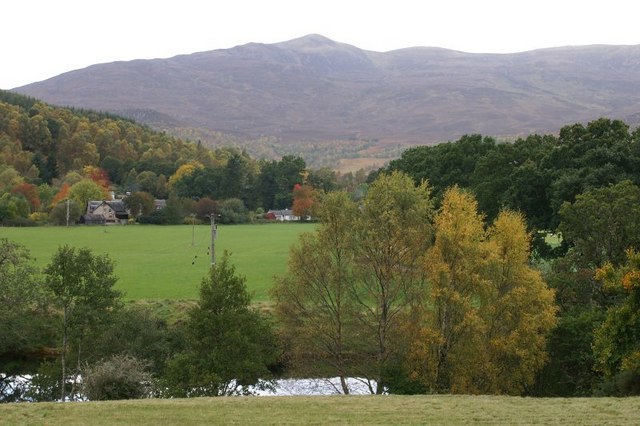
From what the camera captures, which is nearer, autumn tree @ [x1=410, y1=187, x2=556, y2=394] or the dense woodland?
the dense woodland

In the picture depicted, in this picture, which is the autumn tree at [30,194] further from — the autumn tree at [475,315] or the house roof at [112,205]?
the autumn tree at [475,315]

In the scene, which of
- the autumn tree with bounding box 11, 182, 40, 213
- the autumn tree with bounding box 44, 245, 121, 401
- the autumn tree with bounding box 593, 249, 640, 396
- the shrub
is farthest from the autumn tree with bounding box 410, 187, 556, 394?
the autumn tree with bounding box 11, 182, 40, 213

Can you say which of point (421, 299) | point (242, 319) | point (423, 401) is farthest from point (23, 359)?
point (423, 401)

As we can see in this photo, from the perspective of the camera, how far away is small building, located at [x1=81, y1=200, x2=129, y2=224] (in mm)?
127500

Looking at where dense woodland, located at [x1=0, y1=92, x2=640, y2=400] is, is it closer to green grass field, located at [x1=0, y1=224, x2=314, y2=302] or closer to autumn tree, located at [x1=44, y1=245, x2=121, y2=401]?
autumn tree, located at [x1=44, y1=245, x2=121, y2=401]

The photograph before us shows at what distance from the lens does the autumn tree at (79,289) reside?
30.2 meters

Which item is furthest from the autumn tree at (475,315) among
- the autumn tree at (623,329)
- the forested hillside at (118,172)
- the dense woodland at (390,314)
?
the forested hillside at (118,172)

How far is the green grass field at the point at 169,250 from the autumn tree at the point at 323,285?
10503mm

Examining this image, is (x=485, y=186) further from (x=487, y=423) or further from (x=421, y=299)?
(x=487, y=423)

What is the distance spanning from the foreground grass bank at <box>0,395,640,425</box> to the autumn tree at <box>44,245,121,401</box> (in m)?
8.27

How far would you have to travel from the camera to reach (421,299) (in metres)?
29.6

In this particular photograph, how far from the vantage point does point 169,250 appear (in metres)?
82.7

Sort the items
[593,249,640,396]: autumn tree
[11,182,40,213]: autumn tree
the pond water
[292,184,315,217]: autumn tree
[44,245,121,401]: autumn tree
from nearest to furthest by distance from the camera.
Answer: [593,249,640,396]: autumn tree → [44,245,121,401]: autumn tree → the pond water → [11,182,40,213]: autumn tree → [292,184,315,217]: autumn tree

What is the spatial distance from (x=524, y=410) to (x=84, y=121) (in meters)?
188
